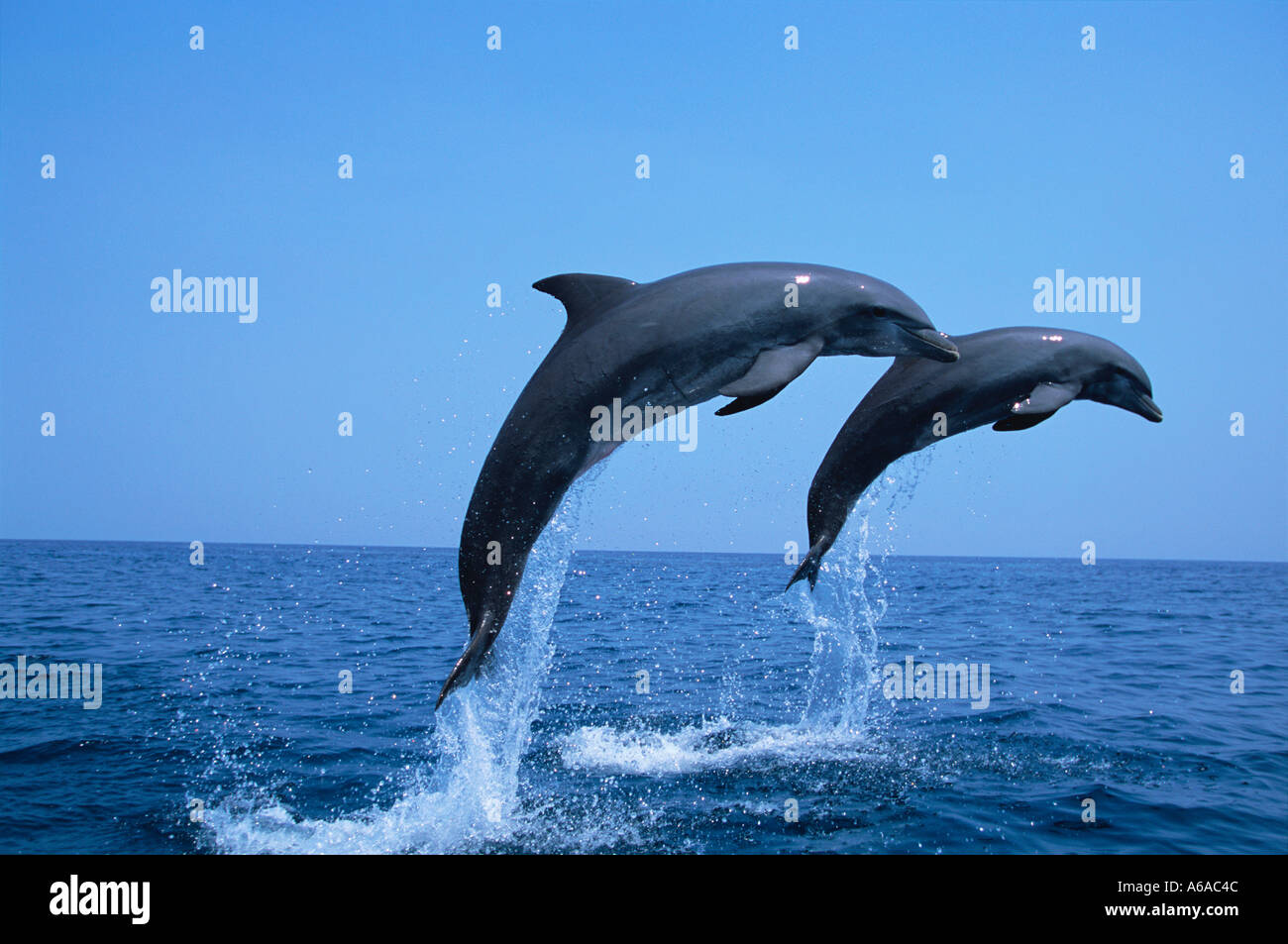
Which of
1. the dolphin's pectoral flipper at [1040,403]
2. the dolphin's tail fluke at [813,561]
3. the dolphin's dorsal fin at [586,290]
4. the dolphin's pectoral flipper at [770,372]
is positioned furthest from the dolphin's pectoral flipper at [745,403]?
the dolphin's pectoral flipper at [1040,403]

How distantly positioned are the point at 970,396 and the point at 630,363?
3.49 metres

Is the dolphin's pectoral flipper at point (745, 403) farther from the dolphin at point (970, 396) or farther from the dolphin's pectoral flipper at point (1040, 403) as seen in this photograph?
the dolphin's pectoral flipper at point (1040, 403)

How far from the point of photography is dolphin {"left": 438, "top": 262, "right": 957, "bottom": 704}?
6.55 m

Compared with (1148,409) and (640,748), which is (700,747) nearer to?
(640,748)

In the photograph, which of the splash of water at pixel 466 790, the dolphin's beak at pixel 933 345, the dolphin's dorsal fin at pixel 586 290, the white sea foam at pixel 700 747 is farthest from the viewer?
the white sea foam at pixel 700 747

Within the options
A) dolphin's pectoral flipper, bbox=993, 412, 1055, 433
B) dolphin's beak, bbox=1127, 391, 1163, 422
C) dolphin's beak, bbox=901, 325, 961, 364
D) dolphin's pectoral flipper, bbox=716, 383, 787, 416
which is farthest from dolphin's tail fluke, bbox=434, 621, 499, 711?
dolphin's beak, bbox=1127, 391, 1163, 422

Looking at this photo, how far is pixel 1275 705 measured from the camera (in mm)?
15094

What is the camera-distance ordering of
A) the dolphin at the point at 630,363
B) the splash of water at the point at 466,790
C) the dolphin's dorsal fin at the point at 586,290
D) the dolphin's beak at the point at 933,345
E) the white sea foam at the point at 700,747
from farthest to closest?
the white sea foam at the point at 700,747, the splash of water at the point at 466,790, the dolphin's beak at the point at 933,345, the dolphin's dorsal fin at the point at 586,290, the dolphin at the point at 630,363

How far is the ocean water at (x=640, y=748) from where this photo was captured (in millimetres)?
8516

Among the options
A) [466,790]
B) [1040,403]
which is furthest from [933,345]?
[466,790]

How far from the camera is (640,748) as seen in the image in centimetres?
1141

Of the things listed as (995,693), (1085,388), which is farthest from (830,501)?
(995,693)

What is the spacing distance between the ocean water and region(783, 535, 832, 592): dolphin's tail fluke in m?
2.12
